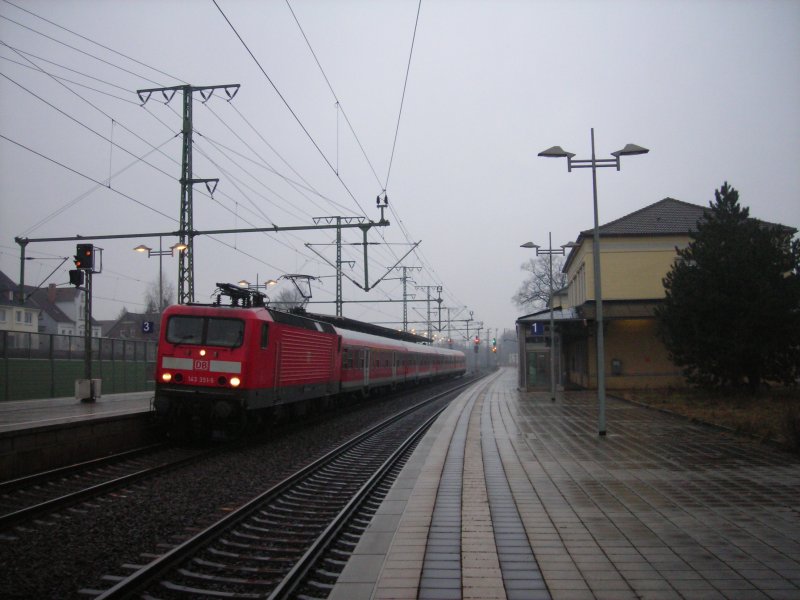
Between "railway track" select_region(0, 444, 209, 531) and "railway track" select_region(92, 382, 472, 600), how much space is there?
2134 millimetres

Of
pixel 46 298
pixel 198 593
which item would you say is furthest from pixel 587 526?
pixel 46 298

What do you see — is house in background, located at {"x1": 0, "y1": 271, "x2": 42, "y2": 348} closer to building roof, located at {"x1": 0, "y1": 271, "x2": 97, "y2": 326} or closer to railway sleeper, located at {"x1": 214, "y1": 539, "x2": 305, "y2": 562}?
building roof, located at {"x1": 0, "y1": 271, "x2": 97, "y2": 326}

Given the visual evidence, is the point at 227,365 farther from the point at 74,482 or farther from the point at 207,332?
the point at 74,482

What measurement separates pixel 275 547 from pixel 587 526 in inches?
118

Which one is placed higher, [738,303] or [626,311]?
[626,311]

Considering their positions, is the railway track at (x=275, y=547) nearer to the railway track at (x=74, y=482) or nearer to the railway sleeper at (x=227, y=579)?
the railway sleeper at (x=227, y=579)

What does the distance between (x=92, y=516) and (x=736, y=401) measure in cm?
1911

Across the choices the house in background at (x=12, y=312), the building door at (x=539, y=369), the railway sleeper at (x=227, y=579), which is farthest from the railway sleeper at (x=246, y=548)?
the house in background at (x=12, y=312)

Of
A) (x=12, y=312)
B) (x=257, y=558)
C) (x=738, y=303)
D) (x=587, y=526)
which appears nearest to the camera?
(x=257, y=558)

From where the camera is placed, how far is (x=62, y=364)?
76.1 feet

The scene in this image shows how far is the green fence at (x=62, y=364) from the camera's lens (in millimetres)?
20316

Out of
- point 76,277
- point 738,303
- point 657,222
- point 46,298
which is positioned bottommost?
point 738,303

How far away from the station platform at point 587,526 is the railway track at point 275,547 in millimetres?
422

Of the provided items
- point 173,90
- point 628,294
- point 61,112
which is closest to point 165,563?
point 61,112
